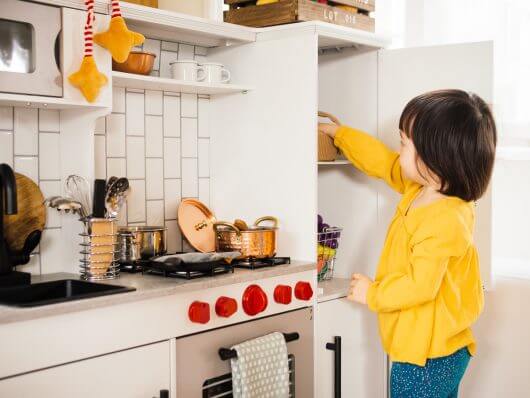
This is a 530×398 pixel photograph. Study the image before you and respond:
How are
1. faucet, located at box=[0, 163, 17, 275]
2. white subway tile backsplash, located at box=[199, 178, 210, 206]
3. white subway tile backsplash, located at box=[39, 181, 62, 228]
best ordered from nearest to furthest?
faucet, located at box=[0, 163, 17, 275] < white subway tile backsplash, located at box=[39, 181, 62, 228] < white subway tile backsplash, located at box=[199, 178, 210, 206]

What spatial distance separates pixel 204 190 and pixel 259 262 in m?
0.51

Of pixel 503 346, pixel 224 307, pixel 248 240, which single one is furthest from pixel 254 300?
pixel 503 346

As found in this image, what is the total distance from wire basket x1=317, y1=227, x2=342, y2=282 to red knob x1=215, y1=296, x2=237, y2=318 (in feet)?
2.13

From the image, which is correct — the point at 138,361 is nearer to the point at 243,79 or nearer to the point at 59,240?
the point at 59,240

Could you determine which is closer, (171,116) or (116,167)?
(116,167)

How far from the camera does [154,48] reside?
8.65 feet

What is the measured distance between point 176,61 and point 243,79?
0.31 meters

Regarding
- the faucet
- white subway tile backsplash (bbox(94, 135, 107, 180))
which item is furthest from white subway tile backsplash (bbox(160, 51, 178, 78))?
the faucet

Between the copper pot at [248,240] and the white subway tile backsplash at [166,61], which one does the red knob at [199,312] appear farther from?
the white subway tile backsplash at [166,61]

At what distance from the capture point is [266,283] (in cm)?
234

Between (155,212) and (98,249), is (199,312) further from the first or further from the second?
(155,212)

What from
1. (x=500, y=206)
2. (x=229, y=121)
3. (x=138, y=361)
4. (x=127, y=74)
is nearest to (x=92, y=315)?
(x=138, y=361)

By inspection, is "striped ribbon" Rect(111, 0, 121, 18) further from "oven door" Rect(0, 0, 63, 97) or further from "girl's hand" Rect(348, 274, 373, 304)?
"girl's hand" Rect(348, 274, 373, 304)

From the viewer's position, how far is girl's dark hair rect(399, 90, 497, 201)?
A: 2.16 metres
